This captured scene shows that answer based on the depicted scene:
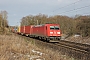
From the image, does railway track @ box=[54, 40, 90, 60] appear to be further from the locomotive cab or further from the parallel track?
the locomotive cab

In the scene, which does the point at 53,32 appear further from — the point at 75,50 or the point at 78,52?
the point at 78,52

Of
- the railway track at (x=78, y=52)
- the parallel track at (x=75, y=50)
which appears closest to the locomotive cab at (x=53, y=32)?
the parallel track at (x=75, y=50)

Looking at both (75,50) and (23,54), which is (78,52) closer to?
(75,50)

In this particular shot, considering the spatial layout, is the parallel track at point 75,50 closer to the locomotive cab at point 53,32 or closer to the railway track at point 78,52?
the railway track at point 78,52

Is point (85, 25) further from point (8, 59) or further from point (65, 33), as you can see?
point (8, 59)

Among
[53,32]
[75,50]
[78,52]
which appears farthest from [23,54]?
[53,32]

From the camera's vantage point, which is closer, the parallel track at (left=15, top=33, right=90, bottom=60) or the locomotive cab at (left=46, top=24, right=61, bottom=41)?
the parallel track at (left=15, top=33, right=90, bottom=60)

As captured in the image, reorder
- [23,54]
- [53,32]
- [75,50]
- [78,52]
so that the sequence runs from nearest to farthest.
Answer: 1. [23,54]
2. [78,52]
3. [75,50]
4. [53,32]

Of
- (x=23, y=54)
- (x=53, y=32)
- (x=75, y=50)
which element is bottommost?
(x=75, y=50)

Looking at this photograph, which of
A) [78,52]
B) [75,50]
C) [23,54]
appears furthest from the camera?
[75,50]

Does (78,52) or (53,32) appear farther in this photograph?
(53,32)

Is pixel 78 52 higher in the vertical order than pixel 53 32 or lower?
lower

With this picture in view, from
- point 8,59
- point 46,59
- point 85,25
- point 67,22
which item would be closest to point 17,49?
point 46,59

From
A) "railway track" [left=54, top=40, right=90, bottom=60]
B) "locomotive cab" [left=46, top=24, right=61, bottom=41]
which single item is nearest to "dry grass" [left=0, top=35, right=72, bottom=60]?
"railway track" [left=54, top=40, right=90, bottom=60]
